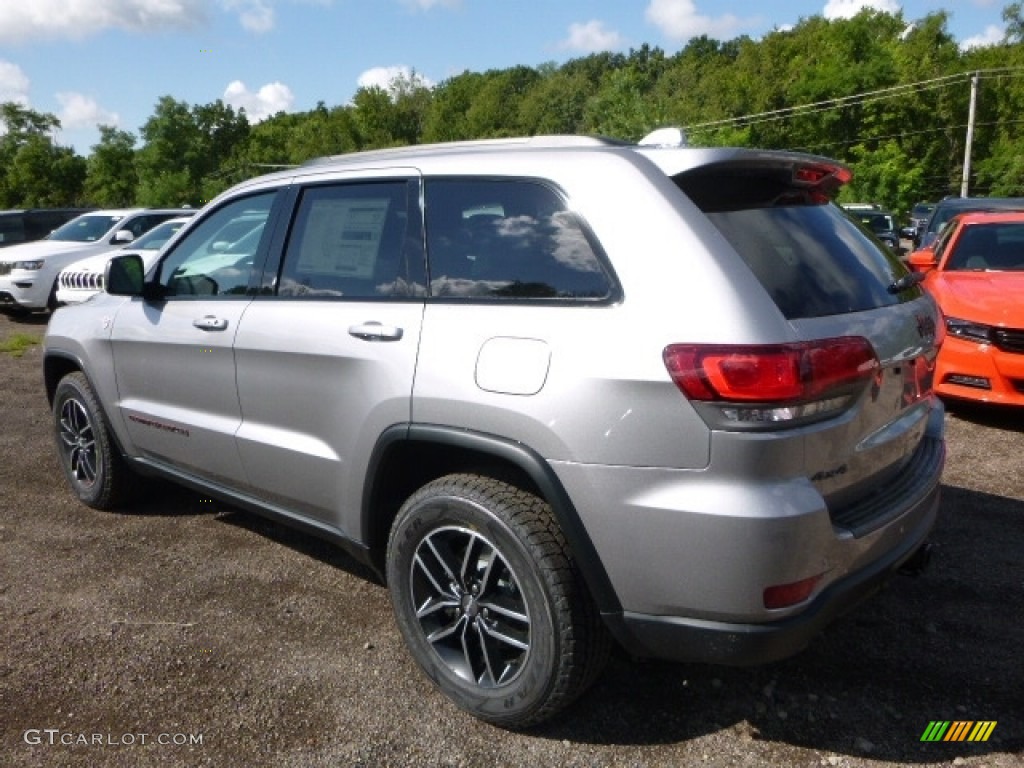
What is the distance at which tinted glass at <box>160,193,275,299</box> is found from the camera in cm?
364

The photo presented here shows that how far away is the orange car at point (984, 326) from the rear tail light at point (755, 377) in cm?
356

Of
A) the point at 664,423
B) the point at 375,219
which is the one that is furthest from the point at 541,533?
the point at 375,219

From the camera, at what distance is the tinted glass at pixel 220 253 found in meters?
3.64

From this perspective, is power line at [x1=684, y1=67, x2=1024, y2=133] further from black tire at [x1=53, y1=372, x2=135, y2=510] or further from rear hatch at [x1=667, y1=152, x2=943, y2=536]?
rear hatch at [x1=667, y1=152, x2=943, y2=536]

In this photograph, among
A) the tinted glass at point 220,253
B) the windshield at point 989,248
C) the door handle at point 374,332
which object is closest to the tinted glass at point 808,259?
the door handle at point 374,332

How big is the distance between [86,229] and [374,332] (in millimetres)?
13645

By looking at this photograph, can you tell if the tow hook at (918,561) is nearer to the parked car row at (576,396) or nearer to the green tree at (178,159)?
the parked car row at (576,396)

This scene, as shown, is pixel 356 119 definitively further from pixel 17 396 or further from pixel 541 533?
pixel 541 533

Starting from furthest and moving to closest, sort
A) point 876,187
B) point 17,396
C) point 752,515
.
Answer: point 876,187, point 17,396, point 752,515

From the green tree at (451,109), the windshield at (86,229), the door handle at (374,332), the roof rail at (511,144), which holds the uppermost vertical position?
the green tree at (451,109)

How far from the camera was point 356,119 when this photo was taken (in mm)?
91000

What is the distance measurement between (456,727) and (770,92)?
70.2m

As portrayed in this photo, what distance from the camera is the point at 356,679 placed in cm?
308

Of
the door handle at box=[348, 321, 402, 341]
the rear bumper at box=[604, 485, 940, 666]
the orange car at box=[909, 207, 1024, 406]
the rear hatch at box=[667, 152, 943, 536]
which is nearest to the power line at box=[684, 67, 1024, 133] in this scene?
the orange car at box=[909, 207, 1024, 406]
